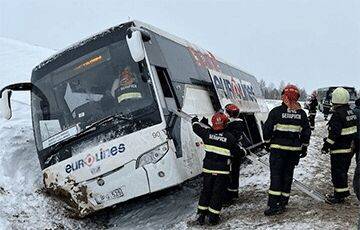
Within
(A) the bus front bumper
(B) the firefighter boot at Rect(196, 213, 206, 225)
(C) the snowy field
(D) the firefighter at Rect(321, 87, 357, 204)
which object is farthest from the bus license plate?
(D) the firefighter at Rect(321, 87, 357, 204)

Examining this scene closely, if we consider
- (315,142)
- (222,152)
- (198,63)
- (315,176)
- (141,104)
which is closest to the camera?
(222,152)

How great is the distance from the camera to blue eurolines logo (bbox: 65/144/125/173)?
7.61 m

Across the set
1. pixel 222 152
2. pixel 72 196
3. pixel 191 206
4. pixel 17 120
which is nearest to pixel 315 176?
pixel 191 206

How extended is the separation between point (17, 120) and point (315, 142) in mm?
9833

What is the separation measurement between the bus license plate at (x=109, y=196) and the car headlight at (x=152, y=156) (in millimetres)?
514

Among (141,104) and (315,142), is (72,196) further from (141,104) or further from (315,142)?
(315,142)

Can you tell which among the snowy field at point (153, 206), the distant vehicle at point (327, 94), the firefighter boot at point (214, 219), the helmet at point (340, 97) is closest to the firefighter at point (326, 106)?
the distant vehicle at point (327, 94)

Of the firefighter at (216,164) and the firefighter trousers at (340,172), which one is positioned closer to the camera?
the firefighter at (216,164)

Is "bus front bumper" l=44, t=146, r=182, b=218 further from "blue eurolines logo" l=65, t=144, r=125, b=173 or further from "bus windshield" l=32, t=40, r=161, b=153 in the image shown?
"bus windshield" l=32, t=40, r=161, b=153

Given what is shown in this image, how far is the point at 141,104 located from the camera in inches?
308

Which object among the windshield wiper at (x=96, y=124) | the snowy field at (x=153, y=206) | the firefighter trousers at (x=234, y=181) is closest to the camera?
the snowy field at (x=153, y=206)

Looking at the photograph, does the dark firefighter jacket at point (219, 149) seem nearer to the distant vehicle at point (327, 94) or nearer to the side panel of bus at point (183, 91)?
the side panel of bus at point (183, 91)

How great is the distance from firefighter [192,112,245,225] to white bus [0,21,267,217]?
0.53m

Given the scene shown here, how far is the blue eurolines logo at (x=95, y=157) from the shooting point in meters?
7.61
